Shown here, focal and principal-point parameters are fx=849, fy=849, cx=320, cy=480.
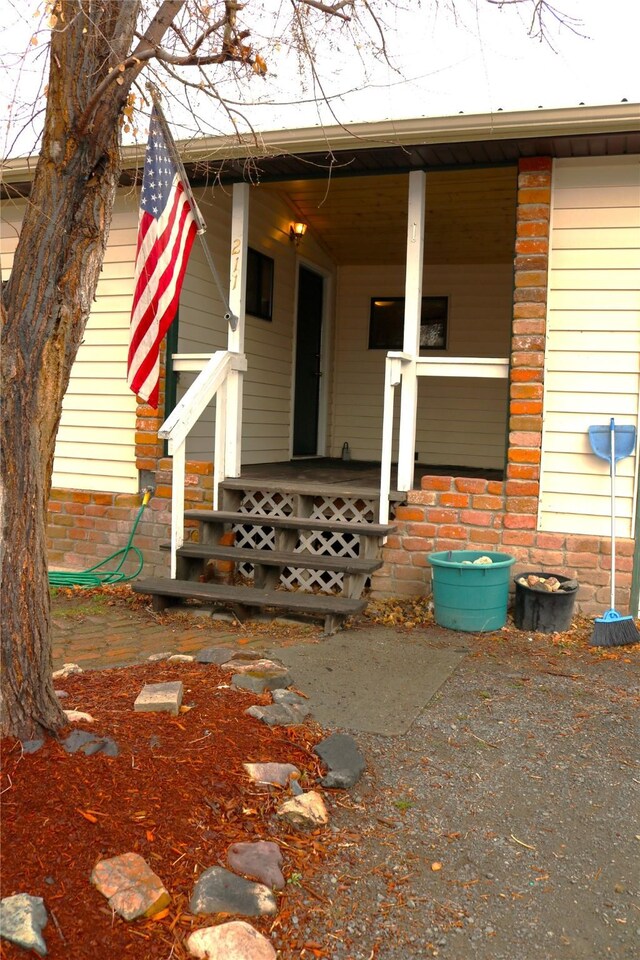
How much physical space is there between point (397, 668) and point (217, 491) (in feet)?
8.13

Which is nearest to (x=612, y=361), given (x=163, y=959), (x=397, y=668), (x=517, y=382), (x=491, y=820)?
(x=517, y=382)

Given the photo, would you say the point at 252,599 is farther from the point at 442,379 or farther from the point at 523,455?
the point at 442,379

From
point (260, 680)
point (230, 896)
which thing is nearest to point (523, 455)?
point (260, 680)

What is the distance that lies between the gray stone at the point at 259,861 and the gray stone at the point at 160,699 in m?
0.91

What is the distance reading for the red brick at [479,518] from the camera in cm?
586

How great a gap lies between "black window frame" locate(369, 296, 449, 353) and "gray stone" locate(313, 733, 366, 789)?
6.76 m

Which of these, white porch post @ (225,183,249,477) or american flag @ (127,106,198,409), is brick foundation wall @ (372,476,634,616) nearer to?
white porch post @ (225,183,249,477)

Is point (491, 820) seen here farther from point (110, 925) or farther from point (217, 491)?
point (217, 491)

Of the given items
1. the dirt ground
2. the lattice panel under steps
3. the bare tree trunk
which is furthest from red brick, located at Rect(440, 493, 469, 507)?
the bare tree trunk

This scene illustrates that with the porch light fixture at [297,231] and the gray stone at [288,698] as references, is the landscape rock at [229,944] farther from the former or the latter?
the porch light fixture at [297,231]

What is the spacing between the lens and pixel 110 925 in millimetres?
2156

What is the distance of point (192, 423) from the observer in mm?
6156

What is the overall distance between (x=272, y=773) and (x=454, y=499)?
128 inches

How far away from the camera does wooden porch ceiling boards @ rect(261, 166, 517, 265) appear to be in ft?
25.9
